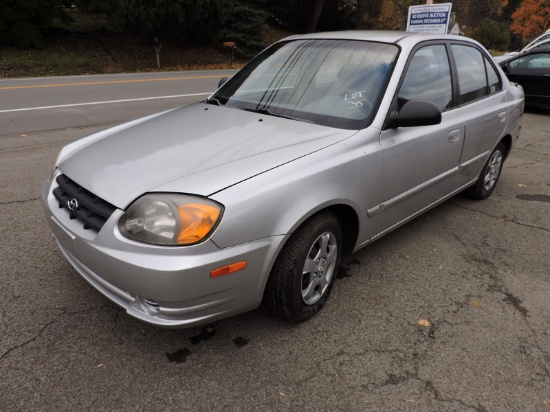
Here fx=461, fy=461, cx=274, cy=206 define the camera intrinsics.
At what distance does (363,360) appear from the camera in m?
2.52

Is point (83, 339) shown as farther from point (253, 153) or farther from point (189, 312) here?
point (253, 153)

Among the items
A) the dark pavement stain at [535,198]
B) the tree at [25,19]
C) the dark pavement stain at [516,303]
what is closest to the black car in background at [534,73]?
the dark pavement stain at [535,198]

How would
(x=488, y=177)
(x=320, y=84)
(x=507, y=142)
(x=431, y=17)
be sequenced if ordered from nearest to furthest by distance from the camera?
1. (x=320, y=84)
2. (x=488, y=177)
3. (x=507, y=142)
4. (x=431, y=17)

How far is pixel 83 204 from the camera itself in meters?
2.46

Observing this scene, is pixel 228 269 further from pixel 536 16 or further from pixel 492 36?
pixel 492 36

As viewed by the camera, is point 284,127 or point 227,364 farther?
point 284,127

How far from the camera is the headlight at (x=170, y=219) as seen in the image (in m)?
2.15

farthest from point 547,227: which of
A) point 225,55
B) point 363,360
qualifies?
point 225,55

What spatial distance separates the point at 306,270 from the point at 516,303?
1544mm

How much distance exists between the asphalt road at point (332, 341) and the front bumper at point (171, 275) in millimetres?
337

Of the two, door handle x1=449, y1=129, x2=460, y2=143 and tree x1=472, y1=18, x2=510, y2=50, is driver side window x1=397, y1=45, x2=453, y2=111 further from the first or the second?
tree x1=472, y1=18, x2=510, y2=50

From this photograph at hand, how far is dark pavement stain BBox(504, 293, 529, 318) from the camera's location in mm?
3024

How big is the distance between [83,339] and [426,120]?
2.45 meters

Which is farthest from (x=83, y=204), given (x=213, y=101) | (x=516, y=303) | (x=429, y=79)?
(x=516, y=303)
